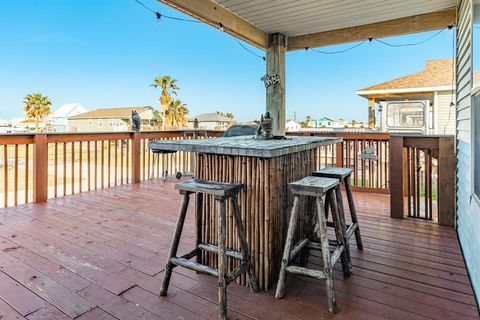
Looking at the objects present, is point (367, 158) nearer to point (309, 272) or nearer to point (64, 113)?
Result: point (309, 272)

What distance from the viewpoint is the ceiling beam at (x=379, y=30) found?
3742mm

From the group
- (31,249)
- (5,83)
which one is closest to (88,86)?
(5,83)

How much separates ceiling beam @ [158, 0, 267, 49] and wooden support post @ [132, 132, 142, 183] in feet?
8.20

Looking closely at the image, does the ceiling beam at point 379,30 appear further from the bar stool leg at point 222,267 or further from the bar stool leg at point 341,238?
the bar stool leg at point 222,267

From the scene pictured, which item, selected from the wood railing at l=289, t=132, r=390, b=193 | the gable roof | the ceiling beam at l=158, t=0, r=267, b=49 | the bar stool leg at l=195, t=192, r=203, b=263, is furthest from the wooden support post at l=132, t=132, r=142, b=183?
the gable roof

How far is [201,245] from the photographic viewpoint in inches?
77.5

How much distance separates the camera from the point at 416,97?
922cm

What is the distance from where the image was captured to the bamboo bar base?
1.80 metres

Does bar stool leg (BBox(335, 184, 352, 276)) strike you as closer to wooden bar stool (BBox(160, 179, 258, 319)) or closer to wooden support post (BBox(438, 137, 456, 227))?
wooden bar stool (BBox(160, 179, 258, 319))

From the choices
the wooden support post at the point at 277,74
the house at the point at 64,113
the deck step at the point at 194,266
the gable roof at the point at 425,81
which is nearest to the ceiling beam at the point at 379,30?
the wooden support post at the point at 277,74

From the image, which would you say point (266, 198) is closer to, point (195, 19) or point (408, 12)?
point (195, 19)

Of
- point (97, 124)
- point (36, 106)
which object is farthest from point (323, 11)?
point (36, 106)

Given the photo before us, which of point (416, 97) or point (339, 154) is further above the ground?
point (416, 97)

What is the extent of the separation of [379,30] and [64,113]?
1465 inches
